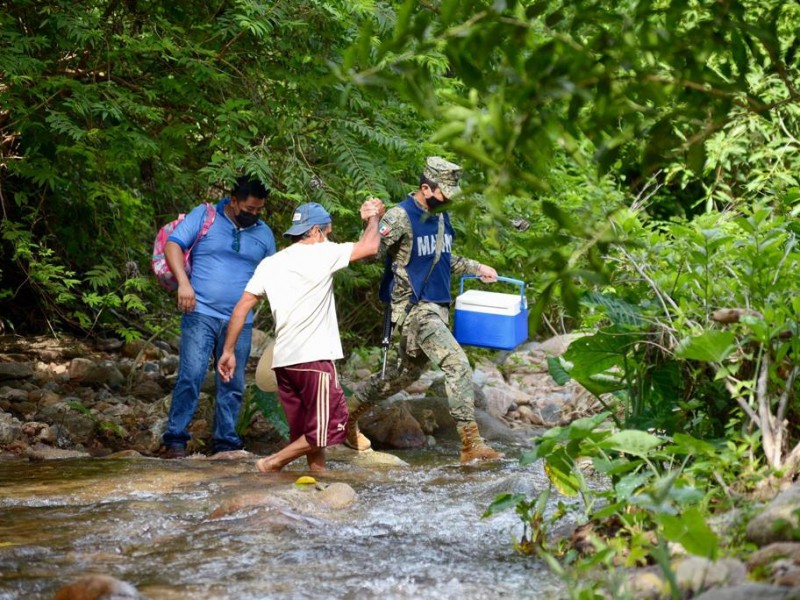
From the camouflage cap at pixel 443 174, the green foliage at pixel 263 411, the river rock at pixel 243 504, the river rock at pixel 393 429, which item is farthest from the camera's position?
the river rock at pixel 393 429

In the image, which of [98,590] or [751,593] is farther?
[98,590]

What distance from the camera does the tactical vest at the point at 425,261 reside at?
8.75 metres

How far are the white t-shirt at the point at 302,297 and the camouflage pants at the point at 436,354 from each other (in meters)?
1.25

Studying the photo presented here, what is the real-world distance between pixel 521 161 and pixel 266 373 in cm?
448

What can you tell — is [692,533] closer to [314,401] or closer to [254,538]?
[254,538]

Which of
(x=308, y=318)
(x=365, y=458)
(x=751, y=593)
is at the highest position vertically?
(x=308, y=318)

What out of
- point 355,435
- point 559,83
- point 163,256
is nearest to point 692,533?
point 559,83

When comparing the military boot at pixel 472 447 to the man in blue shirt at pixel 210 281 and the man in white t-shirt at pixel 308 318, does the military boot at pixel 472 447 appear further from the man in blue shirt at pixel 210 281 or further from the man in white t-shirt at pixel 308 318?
the man in blue shirt at pixel 210 281

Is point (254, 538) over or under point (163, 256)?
under

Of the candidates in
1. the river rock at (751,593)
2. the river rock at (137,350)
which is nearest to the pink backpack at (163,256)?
the river rock at (137,350)

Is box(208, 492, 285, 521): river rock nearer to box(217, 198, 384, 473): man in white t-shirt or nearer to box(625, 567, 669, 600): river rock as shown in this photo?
box(217, 198, 384, 473): man in white t-shirt

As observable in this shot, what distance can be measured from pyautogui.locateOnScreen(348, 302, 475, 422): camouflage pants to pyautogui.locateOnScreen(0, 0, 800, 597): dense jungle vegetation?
771 mm

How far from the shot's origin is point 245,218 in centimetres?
880

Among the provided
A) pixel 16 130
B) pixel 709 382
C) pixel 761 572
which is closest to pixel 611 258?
pixel 709 382
